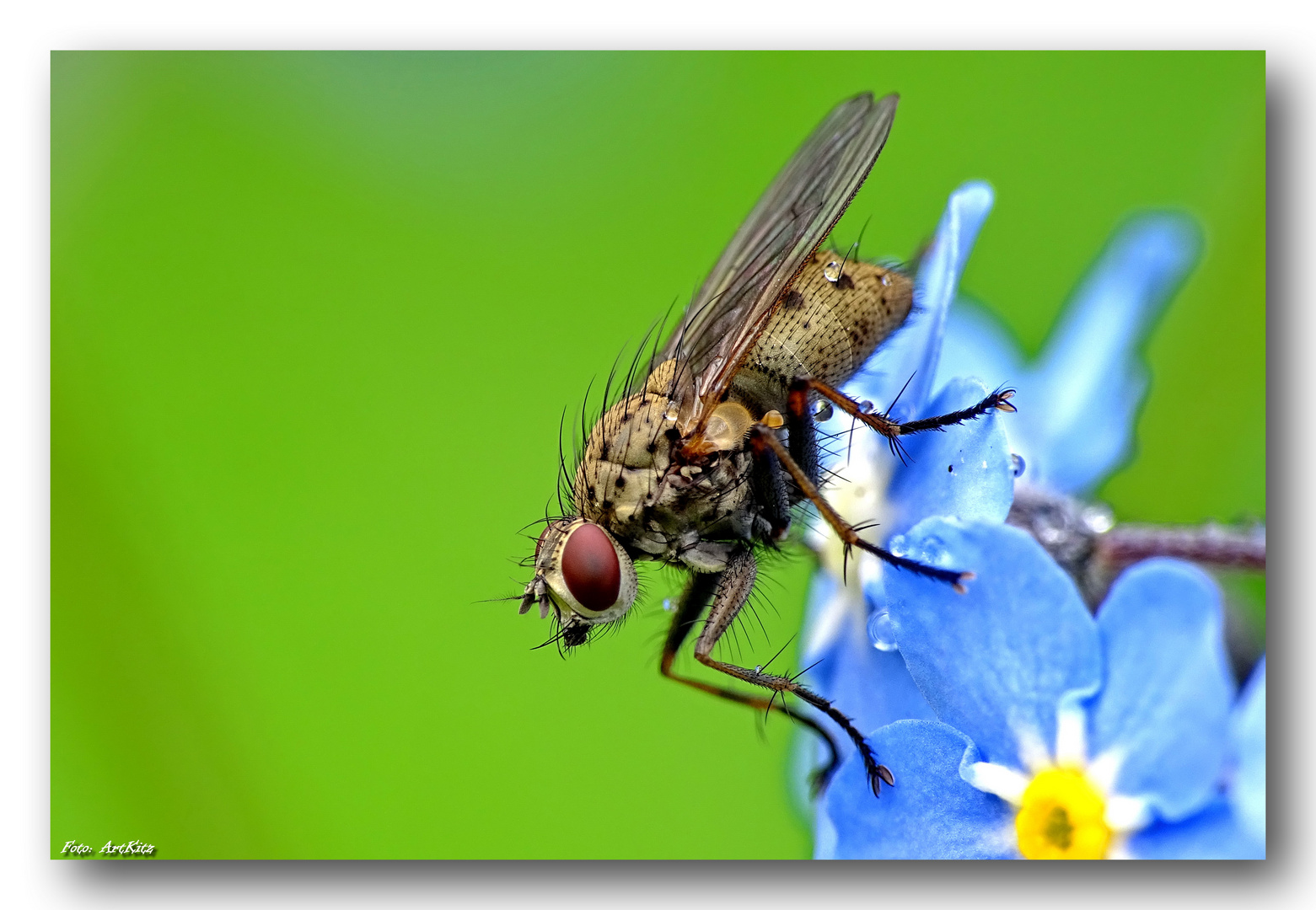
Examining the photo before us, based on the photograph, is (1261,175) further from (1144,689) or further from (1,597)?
(1,597)

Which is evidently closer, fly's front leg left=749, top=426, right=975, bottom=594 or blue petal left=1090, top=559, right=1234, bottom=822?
blue petal left=1090, top=559, right=1234, bottom=822

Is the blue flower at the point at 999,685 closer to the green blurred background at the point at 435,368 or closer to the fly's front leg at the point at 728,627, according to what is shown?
the fly's front leg at the point at 728,627

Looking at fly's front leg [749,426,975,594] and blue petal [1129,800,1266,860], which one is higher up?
fly's front leg [749,426,975,594]

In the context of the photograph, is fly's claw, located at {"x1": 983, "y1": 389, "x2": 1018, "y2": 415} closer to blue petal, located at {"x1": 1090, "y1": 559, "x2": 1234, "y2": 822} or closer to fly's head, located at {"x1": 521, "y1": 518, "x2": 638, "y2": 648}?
blue petal, located at {"x1": 1090, "y1": 559, "x2": 1234, "y2": 822}

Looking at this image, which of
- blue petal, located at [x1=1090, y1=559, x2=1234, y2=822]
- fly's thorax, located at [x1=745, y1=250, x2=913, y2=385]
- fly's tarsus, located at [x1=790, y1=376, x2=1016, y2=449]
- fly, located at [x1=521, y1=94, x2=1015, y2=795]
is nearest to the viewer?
blue petal, located at [x1=1090, y1=559, x2=1234, y2=822]

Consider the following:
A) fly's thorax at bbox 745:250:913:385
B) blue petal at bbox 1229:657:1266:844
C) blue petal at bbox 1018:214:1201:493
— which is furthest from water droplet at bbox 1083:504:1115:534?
blue petal at bbox 1229:657:1266:844

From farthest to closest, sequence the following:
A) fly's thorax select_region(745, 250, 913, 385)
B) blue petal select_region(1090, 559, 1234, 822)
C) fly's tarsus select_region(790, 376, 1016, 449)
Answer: fly's thorax select_region(745, 250, 913, 385) < fly's tarsus select_region(790, 376, 1016, 449) < blue petal select_region(1090, 559, 1234, 822)

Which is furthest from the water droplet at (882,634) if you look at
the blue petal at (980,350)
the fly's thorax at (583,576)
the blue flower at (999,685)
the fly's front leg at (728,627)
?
the blue petal at (980,350)
